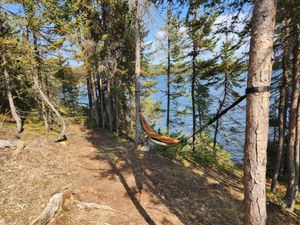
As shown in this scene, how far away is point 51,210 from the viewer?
3707 millimetres

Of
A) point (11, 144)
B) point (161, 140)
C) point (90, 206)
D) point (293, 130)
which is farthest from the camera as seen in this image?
point (293, 130)

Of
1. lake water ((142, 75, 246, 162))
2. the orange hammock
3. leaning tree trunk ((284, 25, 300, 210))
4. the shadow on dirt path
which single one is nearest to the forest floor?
the shadow on dirt path

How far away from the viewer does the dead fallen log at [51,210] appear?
135 inches

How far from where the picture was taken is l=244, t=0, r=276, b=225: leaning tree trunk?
7.57 ft

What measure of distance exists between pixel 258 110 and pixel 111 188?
13.3 ft

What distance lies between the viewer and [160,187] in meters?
5.74

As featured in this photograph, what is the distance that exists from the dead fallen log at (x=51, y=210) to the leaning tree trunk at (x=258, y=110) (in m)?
2.94

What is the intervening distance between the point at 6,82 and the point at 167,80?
8.69 meters

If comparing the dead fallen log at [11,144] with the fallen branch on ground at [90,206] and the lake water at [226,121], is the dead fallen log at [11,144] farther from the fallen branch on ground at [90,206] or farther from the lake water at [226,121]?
the lake water at [226,121]

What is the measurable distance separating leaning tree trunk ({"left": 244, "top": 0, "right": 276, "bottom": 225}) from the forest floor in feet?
7.67

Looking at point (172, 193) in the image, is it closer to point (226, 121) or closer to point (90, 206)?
point (90, 206)

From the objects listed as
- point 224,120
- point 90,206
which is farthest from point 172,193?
point 224,120

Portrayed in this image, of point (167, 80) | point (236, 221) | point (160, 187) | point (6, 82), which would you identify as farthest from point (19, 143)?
point (167, 80)

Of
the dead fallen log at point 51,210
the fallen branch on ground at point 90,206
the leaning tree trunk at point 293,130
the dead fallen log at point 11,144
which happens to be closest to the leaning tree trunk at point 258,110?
the fallen branch on ground at point 90,206
